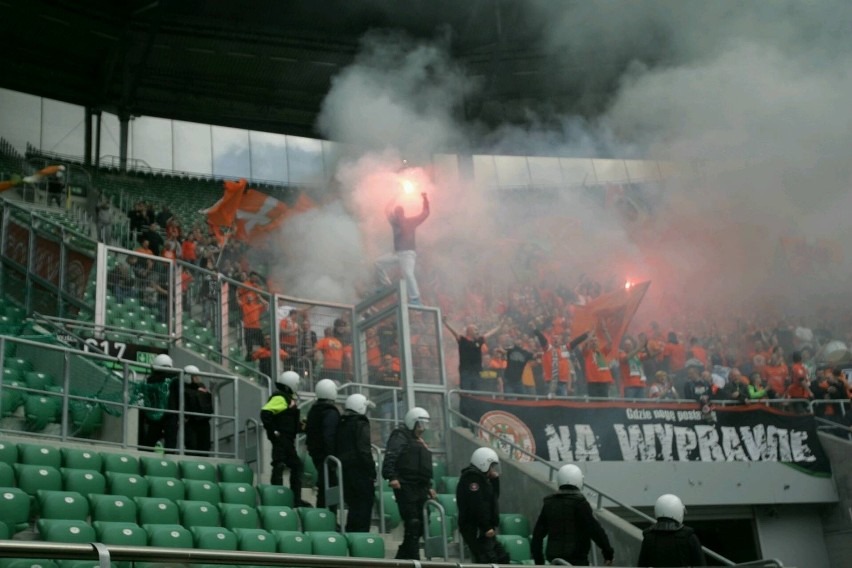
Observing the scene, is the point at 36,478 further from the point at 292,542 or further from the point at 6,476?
the point at 292,542

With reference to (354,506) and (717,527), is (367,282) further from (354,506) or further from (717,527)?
(354,506)

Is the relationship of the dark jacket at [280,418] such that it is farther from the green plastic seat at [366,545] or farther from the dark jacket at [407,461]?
the green plastic seat at [366,545]

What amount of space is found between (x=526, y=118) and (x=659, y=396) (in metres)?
11.2

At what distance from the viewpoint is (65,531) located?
590 cm

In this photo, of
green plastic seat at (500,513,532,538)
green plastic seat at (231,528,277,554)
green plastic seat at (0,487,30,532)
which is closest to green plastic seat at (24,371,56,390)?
green plastic seat at (0,487,30,532)

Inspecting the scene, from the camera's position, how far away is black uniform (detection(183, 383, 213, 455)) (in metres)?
8.83

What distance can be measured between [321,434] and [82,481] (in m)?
1.87

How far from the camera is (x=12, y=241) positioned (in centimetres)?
1284

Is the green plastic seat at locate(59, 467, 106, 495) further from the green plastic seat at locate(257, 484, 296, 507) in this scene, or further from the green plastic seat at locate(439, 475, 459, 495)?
the green plastic seat at locate(439, 475, 459, 495)

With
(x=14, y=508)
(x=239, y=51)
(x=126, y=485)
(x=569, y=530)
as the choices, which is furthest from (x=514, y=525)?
(x=239, y=51)

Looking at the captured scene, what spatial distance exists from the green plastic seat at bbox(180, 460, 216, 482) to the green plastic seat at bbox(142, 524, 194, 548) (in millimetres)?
1512

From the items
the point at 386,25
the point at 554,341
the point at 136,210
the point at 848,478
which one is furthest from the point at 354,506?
the point at 386,25

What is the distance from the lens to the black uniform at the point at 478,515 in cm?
745

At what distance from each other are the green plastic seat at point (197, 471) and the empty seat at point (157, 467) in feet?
0.22
